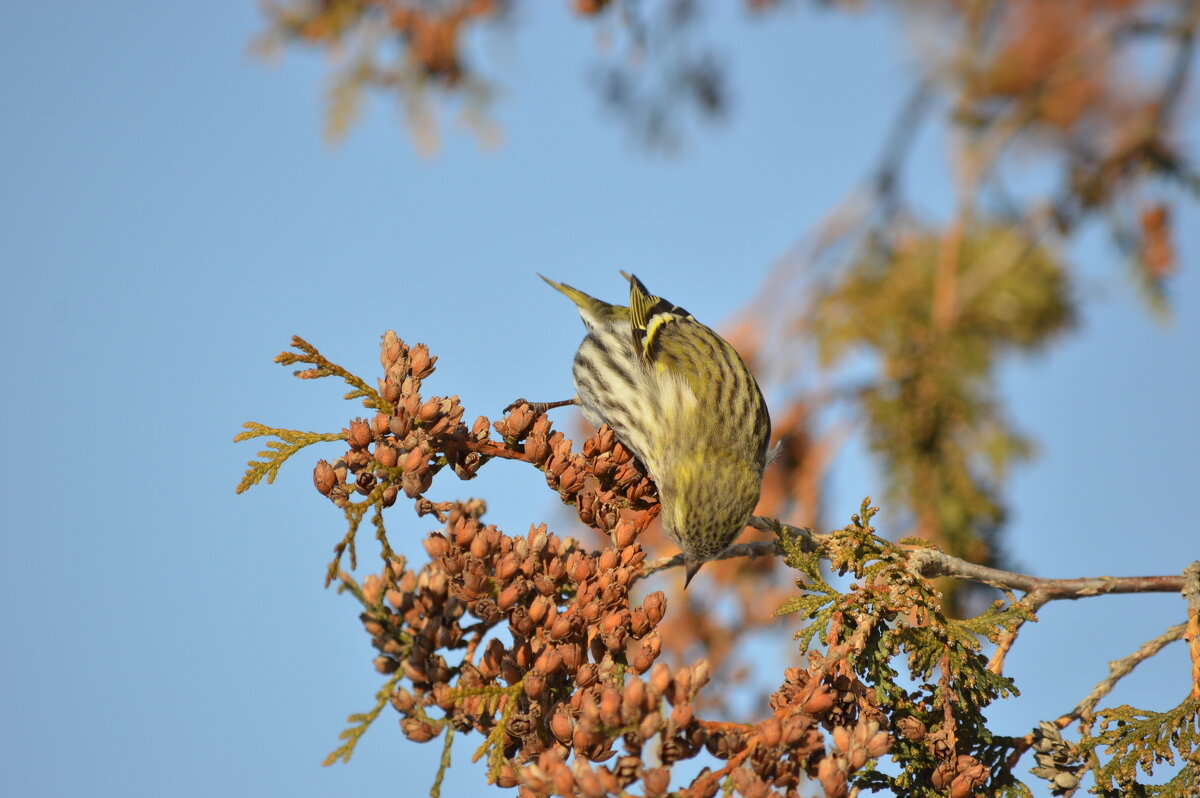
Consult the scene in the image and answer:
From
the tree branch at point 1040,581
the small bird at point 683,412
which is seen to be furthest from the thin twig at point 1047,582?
the small bird at point 683,412

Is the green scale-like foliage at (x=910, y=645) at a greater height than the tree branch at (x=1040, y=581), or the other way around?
the tree branch at (x=1040, y=581)

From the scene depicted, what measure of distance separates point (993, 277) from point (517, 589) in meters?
3.50

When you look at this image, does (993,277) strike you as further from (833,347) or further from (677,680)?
(677,680)

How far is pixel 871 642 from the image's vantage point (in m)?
2.05

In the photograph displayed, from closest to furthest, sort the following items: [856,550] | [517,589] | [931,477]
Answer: [517,589] → [856,550] → [931,477]

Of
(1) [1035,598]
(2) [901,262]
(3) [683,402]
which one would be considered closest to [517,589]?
(1) [1035,598]

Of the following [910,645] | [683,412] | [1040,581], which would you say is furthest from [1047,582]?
[683,412]

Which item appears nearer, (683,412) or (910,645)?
(910,645)

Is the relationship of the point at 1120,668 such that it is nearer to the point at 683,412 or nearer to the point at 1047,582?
the point at 1047,582

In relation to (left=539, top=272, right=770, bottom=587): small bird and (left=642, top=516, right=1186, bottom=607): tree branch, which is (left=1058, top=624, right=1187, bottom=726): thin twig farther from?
(left=539, top=272, right=770, bottom=587): small bird

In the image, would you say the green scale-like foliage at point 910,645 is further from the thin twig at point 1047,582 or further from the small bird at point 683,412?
the small bird at point 683,412

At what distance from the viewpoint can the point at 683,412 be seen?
3354 mm

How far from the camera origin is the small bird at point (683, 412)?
116 inches

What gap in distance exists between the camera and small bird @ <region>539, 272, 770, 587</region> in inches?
116
